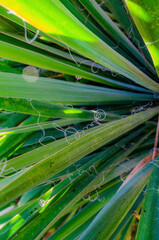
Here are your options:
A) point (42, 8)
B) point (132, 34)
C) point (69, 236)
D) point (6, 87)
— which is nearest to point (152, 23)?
point (42, 8)

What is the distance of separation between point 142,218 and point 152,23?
1.07 ft

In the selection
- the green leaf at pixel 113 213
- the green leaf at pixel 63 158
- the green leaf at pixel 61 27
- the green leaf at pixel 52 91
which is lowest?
the green leaf at pixel 113 213

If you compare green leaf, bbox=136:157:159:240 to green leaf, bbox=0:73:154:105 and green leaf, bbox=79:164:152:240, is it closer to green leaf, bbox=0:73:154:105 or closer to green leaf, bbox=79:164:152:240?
green leaf, bbox=79:164:152:240

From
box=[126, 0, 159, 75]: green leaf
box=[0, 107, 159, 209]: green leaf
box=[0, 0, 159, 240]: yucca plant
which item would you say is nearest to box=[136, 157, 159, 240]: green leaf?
box=[0, 0, 159, 240]: yucca plant

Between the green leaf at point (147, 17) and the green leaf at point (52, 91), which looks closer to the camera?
the green leaf at point (147, 17)

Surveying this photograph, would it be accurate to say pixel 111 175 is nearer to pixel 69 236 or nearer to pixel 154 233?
pixel 69 236

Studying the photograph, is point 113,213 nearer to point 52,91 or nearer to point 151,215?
point 151,215

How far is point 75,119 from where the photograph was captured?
0.59m

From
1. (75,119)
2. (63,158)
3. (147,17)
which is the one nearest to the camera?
(147,17)

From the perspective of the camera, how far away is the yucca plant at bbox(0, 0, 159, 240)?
33cm

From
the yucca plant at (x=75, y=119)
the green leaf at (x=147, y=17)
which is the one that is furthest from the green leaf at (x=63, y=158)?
Result: the green leaf at (x=147, y=17)

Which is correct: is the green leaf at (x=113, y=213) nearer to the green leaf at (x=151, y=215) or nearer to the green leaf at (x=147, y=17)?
the green leaf at (x=151, y=215)

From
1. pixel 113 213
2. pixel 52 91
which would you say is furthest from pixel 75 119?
pixel 113 213

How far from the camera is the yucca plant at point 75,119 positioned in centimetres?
33
